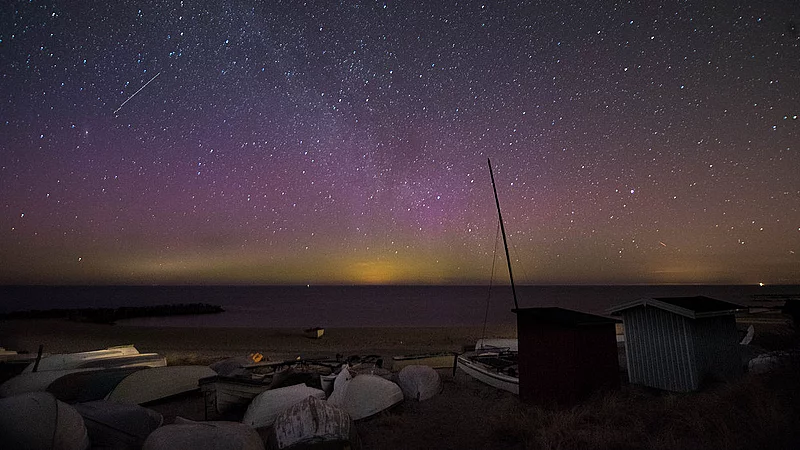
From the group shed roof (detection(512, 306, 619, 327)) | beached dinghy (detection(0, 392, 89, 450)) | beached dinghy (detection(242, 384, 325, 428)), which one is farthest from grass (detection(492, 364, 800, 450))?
beached dinghy (detection(0, 392, 89, 450))

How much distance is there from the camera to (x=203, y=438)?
723cm

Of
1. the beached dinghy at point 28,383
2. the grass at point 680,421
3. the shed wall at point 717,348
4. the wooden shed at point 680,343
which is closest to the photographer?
the grass at point 680,421

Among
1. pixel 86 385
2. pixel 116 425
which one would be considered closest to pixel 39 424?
pixel 116 425

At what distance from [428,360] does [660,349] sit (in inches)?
355

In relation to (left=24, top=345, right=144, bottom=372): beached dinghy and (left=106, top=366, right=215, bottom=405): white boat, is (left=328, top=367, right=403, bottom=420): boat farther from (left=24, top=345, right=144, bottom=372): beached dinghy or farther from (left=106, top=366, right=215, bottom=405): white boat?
(left=24, top=345, right=144, bottom=372): beached dinghy

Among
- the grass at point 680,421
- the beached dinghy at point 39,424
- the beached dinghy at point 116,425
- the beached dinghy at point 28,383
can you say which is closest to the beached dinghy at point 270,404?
the beached dinghy at point 116,425

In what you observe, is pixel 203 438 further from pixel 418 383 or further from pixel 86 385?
pixel 86 385

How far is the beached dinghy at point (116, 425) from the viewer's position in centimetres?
859

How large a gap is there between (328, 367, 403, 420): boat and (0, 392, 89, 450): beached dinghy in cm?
574

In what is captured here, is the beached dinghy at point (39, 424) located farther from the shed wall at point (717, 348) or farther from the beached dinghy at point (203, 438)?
the shed wall at point (717, 348)

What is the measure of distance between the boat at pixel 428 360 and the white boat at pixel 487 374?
0.74 meters

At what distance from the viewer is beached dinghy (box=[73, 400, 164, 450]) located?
28.2 feet

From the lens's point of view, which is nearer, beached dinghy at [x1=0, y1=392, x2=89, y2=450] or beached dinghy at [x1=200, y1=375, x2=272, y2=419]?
beached dinghy at [x1=0, y1=392, x2=89, y2=450]

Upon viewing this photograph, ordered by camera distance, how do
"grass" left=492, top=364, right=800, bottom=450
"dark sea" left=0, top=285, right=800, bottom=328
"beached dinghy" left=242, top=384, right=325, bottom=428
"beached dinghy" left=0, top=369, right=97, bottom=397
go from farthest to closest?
"dark sea" left=0, top=285, right=800, bottom=328, "beached dinghy" left=0, top=369, right=97, bottom=397, "beached dinghy" left=242, top=384, right=325, bottom=428, "grass" left=492, top=364, right=800, bottom=450
